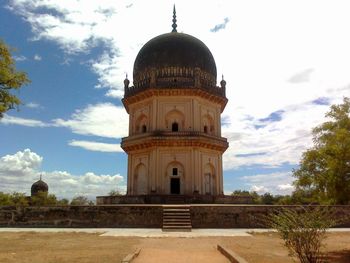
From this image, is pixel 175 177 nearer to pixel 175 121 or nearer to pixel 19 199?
pixel 175 121

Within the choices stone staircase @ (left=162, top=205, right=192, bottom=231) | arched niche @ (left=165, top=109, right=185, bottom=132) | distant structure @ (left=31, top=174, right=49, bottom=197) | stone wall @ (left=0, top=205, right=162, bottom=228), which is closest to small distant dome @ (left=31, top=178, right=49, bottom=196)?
distant structure @ (left=31, top=174, right=49, bottom=197)

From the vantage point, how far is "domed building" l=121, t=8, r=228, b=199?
25859 mm

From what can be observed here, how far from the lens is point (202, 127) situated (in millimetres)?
27672

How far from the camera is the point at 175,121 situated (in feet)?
90.1

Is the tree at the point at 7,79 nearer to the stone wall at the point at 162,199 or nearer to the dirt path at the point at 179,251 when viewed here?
the dirt path at the point at 179,251

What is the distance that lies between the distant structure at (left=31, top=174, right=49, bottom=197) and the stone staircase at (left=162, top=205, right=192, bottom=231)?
153ft

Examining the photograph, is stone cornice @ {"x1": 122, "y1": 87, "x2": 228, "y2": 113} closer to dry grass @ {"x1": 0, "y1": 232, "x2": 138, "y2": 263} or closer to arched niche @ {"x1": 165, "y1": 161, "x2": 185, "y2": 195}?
arched niche @ {"x1": 165, "y1": 161, "x2": 185, "y2": 195}

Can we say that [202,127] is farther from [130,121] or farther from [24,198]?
[24,198]

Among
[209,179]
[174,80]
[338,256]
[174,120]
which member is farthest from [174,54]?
[338,256]

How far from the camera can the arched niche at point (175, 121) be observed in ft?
89.5

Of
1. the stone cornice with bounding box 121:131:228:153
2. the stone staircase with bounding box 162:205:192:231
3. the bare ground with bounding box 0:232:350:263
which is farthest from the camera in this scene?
the stone cornice with bounding box 121:131:228:153

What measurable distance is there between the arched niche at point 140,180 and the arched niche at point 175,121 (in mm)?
3803

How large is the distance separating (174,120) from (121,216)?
11.1m

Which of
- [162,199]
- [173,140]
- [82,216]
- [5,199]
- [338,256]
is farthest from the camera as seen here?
[5,199]
